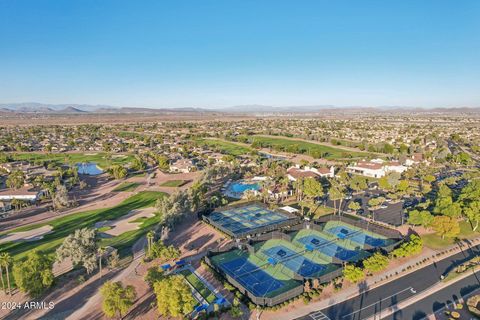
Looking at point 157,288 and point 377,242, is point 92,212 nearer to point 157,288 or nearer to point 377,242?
point 157,288

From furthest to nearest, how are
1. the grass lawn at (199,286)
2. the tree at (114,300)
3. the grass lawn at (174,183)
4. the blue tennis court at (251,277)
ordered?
the grass lawn at (174,183)
the blue tennis court at (251,277)
the grass lawn at (199,286)
the tree at (114,300)

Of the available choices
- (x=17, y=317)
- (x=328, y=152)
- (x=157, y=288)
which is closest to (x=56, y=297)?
(x=17, y=317)

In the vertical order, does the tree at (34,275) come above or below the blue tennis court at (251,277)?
above

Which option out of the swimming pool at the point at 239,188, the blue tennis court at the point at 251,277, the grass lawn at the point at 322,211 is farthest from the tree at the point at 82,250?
the grass lawn at the point at 322,211

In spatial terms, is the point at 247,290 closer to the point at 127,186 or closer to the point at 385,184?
the point at 385,184

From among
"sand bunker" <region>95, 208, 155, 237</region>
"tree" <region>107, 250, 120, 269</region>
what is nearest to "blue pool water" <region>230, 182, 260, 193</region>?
"sand bunker" <region>95, 208, 155, 237</region>

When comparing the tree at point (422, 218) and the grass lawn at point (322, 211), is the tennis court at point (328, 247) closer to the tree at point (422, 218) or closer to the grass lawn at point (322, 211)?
the grass lawn at point (322, 211)
